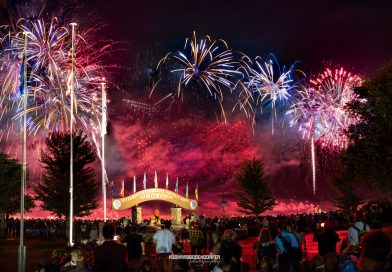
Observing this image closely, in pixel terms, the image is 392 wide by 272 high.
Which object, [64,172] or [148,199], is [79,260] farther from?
[64,172]

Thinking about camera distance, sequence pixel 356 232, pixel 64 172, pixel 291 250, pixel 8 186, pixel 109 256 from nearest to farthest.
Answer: pixel 109 256, pixel 291 250, pixel 356 232, pixel 64 172, pixel 8 186

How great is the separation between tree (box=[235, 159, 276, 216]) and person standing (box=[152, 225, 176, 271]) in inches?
2174

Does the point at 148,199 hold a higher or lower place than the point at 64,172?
lower

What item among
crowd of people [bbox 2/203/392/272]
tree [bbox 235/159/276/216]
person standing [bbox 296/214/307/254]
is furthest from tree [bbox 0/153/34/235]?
crowd of people [bbox 2/203/392/272]

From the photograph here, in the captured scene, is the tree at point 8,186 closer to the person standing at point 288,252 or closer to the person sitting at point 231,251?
the person standing at point 288,252

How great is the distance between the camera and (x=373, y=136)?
104ft

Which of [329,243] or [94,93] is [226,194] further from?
[329,243]

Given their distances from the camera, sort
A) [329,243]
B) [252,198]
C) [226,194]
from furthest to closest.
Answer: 1. [226,194]
2. [252,198]
3. [329,243]

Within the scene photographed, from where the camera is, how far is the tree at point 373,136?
102 ft

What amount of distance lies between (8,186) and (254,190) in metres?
28.5

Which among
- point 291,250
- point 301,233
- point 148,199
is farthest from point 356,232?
point 148,199

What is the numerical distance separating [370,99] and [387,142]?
2849 millimetres

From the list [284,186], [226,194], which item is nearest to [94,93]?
[226,194]

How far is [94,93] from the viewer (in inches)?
1603
